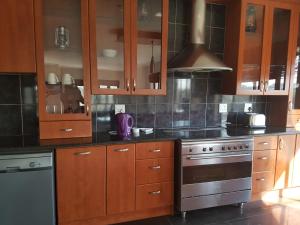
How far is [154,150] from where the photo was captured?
2.14 m

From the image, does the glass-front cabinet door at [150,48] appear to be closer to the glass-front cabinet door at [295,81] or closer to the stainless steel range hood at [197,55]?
the stainless steel range hood at [197,55]

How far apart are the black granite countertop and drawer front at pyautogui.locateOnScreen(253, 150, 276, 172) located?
222 mm

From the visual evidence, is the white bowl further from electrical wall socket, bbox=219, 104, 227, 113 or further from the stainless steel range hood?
electrical wall socket, bbox=219, 104, 227, 113

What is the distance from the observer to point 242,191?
7.86ft

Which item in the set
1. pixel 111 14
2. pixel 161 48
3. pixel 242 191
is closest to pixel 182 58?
pixel 161 48

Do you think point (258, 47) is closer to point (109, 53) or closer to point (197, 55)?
point (197, 55)

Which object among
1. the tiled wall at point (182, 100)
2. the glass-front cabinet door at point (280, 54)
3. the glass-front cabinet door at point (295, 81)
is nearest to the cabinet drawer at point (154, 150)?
the tiled wall at point (182, 100)

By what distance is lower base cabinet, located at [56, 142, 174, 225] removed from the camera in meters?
1.93

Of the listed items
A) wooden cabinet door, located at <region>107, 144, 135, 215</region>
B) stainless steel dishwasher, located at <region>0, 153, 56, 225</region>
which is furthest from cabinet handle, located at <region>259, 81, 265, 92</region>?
stainless steel dishwasher, located at <region>0, 153, 56, 225</region>

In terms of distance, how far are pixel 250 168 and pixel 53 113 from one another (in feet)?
6.65

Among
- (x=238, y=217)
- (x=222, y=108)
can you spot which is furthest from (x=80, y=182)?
(x=222, y=108)

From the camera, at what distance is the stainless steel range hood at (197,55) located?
7.45ft

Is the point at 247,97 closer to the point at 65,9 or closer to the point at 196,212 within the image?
the point at 196,212

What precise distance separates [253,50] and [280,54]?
1.33 feet
